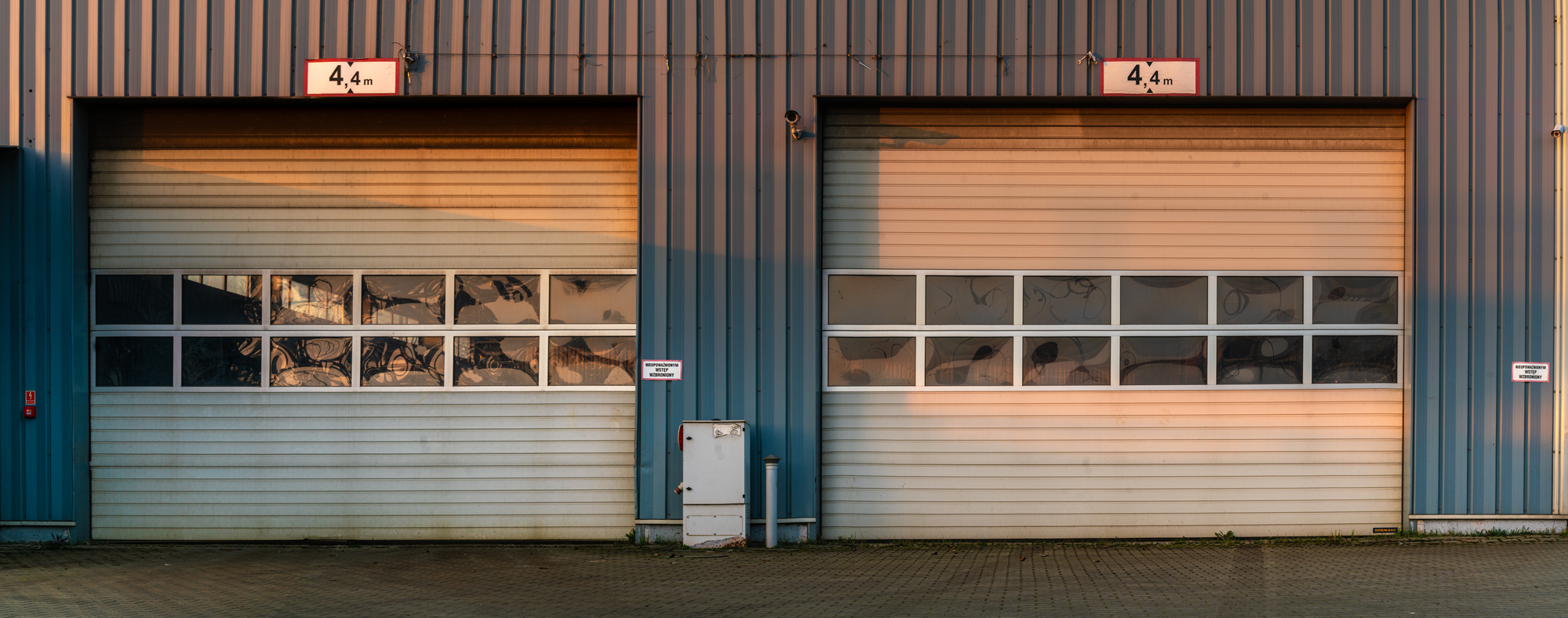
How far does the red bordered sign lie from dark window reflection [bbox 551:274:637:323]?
2357 millimetres

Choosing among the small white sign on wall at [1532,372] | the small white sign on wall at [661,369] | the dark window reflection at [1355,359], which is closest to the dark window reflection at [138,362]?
the small white sign on wall at [661,369]

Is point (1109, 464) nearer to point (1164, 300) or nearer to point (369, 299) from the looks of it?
point (1164, 300)

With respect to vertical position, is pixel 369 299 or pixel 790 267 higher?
pixel 790 267

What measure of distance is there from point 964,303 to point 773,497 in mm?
2606

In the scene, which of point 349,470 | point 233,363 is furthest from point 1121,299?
point 233,363

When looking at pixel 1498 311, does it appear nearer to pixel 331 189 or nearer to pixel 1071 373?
pixel 1071 373

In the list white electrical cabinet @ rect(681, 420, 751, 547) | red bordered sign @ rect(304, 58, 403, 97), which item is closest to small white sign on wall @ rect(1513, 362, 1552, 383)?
white electrical cabinet @ rect(681, 420, 751, 547)

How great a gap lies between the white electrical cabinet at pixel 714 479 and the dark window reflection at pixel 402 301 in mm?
2809

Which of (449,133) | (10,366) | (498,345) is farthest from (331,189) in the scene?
(10,366)

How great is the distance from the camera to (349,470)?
325 inches

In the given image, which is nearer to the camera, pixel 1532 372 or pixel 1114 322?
pixel 1532 372

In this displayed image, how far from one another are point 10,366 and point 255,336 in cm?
217

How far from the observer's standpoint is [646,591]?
6.45 metres

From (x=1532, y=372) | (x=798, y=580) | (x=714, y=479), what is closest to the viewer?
(x=798, y=580)
